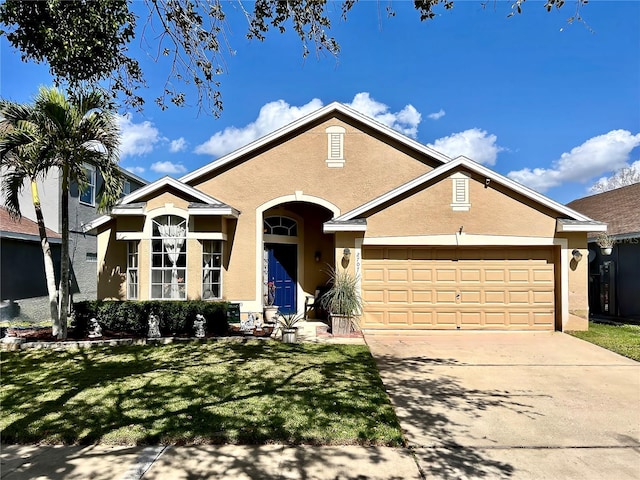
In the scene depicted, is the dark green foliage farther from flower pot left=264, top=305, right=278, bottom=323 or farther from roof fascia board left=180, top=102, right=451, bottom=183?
roof fascia board left=180, top=102, right=451, bottom=183

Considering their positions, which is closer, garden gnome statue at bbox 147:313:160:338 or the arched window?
garden gnome statue at bbox 147:313:160:338

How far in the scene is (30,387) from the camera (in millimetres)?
6578

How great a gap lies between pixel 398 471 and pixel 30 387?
6061mm

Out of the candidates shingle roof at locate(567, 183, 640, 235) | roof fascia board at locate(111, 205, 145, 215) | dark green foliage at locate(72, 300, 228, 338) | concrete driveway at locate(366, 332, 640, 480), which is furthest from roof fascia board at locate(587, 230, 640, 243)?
roof fascia board at locate(111, 205, 145, 215)

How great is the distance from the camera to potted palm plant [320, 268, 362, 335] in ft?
36.3

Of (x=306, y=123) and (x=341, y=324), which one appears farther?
(x=306, y=123)

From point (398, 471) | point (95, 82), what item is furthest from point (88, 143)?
point (398, 471)

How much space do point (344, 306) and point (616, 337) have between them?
23.5ft

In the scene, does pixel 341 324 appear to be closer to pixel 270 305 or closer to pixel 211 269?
pixel 270 305

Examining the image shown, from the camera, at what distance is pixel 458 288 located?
38.8 ft

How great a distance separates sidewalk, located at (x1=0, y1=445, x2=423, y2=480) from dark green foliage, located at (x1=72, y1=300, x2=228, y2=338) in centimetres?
622

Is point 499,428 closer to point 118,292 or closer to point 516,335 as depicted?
point 516,335

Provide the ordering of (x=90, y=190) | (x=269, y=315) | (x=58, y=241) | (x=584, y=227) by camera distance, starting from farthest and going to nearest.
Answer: (x=90, y=190), (x=58, y=241), (x=269, y=315), (x=584, y=227)

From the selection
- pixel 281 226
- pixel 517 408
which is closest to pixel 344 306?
pixel 281 226
